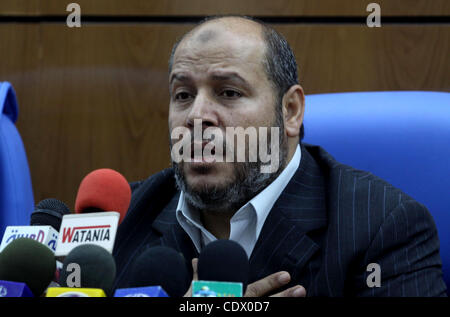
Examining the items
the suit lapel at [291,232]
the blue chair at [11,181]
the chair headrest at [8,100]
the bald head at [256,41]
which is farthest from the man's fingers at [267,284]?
the chair headrest at [8,100]

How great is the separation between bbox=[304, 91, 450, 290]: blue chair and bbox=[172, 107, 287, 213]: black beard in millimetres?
203

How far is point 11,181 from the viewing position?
5.68 ft

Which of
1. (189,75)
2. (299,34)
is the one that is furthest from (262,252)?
(299,34)

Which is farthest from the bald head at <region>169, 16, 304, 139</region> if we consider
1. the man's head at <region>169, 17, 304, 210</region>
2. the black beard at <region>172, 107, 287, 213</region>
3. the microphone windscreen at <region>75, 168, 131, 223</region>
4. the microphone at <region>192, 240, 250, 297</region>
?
the microphone at <region>192, 240, 250, 297</region>

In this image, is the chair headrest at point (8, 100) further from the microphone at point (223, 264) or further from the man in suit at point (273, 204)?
the microphone at point (223, 264)

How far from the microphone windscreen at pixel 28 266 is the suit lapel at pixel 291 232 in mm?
486

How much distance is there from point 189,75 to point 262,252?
40 cm

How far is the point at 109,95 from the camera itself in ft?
6.95

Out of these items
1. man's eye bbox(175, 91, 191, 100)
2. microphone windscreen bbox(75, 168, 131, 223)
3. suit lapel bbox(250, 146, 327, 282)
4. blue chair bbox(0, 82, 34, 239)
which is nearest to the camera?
microphone windscreen bbox(75, 168, 131, 223)

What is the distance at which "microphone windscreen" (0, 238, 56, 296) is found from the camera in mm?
856

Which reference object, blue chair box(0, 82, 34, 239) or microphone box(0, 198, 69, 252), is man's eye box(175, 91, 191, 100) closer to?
microphone box(0, 198, 69, 252)

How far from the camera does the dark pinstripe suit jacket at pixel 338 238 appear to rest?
117cm

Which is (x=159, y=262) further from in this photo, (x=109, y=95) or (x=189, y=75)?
(x=109, y=95)

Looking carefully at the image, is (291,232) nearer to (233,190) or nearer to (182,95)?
(233,190)
